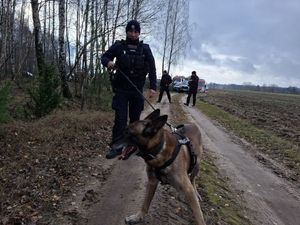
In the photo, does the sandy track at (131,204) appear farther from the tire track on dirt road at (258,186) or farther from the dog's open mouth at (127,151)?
the tire track on dirt road at (258,186)

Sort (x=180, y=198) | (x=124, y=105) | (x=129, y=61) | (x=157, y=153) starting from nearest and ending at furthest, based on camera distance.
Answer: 1. (x=157, y=153)
2. (x=180, y=198)
3. (x=129, y=61)
4. (x=124, y=105)

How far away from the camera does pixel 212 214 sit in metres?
5.46

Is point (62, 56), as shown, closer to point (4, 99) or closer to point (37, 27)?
point (37, 27)

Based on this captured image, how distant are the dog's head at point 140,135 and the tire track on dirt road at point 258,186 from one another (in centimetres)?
269

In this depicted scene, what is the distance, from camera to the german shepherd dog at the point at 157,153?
4.16 metres

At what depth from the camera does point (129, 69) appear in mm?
6379

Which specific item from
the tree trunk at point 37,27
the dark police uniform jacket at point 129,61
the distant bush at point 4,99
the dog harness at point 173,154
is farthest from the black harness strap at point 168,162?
the tree trunk at point 37,27

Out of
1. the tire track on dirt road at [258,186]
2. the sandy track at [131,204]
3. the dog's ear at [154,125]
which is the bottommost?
the tire track on dirt road at [258,186]

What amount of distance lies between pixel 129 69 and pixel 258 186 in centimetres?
383

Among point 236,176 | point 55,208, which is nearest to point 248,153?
point 236,176

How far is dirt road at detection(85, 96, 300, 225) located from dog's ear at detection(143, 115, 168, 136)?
4.49 feet

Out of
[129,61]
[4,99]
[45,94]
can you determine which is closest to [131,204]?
[129,61]

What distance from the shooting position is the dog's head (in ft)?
13.6

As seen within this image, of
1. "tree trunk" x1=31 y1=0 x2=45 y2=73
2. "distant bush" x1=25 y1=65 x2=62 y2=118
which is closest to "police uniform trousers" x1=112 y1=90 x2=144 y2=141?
"distant bush" x1=25 y1=65 x2=62 y2=118
